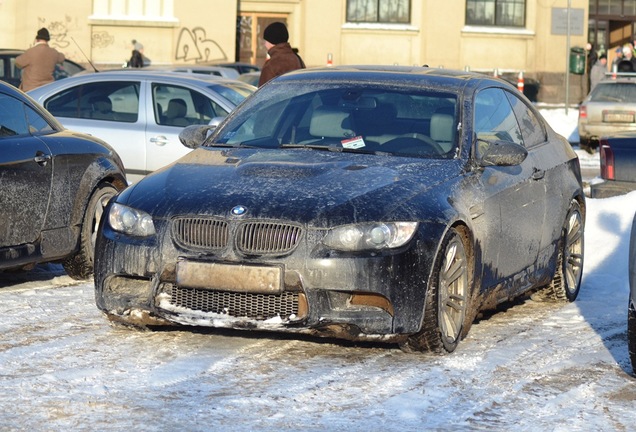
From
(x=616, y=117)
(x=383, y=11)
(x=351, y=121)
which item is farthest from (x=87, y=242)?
(x=383, y=11)

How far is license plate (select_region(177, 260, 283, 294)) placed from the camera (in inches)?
282

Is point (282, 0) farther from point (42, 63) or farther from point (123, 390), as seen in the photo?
point (123, 390)

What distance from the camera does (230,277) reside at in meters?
7.19

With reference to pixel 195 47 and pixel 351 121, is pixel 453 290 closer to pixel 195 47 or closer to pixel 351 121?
pixel 351 121

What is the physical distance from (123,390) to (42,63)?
15.7 meters

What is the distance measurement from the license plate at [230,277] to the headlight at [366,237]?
0.31 m

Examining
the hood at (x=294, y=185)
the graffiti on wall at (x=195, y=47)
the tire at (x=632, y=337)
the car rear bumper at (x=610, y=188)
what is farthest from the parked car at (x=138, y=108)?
the graffiti on wall at (x=195, y=47)

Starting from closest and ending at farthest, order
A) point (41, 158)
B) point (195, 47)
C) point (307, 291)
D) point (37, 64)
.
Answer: point (307, 291) → point (41, 158) → point (37, 64) → point (195, 47)

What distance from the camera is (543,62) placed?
42656mm

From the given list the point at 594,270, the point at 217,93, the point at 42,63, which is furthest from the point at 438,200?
the point at 42,63

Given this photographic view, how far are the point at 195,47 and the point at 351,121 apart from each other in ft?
106

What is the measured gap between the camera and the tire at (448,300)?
741cm

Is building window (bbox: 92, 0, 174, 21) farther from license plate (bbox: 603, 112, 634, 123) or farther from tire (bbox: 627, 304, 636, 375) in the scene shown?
tire (bbox: 627, 304, 636, 375)

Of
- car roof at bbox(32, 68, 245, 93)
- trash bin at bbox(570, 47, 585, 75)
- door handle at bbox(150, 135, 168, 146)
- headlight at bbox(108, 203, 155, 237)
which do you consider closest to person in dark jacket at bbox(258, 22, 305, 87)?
car roof at bbox(32, 68, 245, 93)
